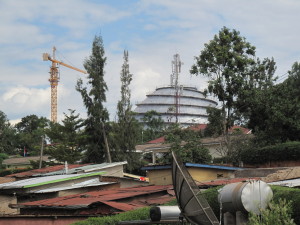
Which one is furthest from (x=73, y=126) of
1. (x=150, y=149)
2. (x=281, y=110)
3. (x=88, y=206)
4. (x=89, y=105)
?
(x=88, y=206)

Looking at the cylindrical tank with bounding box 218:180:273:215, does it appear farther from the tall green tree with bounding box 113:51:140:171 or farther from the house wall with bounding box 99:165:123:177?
the tall green tree with bounding box 113:51:140:171

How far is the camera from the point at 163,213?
11.1 meters

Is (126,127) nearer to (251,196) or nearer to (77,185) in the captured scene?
(77,185)

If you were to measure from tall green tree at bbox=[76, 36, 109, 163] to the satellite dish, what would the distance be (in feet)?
107

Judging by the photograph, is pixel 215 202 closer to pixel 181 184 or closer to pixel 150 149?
pixel 181 184

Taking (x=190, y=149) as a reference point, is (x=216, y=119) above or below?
above

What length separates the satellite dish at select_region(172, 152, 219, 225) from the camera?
10.0 metres

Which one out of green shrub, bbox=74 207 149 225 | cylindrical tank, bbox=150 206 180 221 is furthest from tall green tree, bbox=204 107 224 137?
cylindrical tank, bbox=150 206 180 221

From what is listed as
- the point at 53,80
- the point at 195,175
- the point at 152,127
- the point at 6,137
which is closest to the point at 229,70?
the point at 195,175

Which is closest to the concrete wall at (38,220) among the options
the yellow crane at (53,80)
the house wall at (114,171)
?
the house wall at (114,171)

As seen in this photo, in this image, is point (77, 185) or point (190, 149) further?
point (190, 149)

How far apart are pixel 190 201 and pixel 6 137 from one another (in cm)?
6304

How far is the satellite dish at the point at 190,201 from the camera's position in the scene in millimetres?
10039

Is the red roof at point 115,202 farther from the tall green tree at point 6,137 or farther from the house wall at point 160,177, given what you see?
the tall green tree at point 6,137
